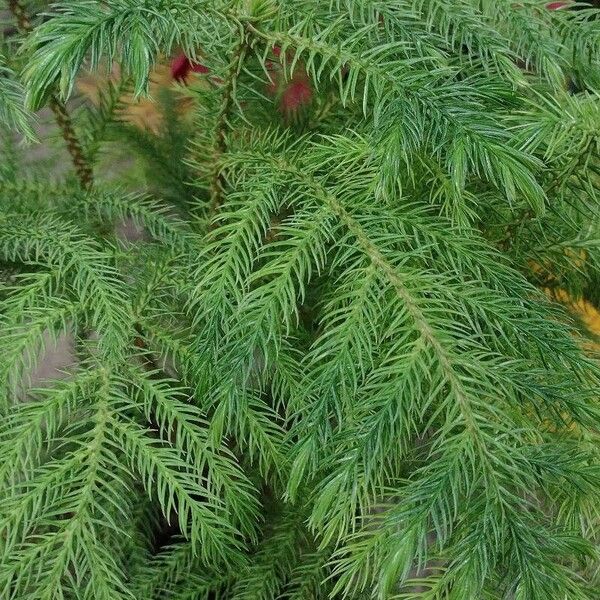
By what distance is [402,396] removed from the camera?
412 millimetres

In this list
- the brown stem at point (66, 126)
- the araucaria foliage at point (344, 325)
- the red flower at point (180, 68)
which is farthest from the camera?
the red flower at point (180, 68)

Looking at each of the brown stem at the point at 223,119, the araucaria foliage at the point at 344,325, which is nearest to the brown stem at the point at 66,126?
the araucaria foliage at the point at 344,325

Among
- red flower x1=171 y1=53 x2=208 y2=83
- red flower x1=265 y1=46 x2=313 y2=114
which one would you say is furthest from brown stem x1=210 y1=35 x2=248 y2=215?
red flower x1=171 y1=53 x2=208 y2=83

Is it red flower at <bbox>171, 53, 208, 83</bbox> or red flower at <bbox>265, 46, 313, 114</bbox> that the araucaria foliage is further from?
red flower at <bbox>171, 53, 208, 83</bbox>

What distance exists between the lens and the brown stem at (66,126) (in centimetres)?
66

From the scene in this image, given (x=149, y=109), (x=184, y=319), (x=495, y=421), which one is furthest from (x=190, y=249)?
(x=149, y=109)

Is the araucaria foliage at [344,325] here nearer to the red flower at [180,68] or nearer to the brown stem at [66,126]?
the brown stem at [66,126]

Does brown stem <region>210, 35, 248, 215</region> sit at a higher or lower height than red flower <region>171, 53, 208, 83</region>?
higher

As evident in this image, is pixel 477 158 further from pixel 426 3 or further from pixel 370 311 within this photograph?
pixel 426 3

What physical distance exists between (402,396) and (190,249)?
283mm

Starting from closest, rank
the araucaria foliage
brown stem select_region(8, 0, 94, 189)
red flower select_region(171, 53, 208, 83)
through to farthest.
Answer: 1. the araucaria foliage
2. brown stem select_region(8, 0, 94, 189)
3. red flower select_region(171, 53, 208, 83)

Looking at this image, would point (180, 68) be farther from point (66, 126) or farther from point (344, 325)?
→ point (344, 325)

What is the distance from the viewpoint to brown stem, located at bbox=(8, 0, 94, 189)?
660 mm

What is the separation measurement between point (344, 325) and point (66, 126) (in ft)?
1.32
